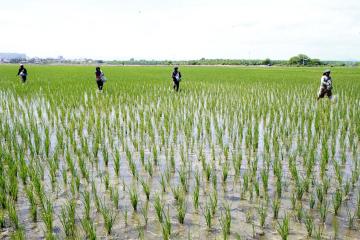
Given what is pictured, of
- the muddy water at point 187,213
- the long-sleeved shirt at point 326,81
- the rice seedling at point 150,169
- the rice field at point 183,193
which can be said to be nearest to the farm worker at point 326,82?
the long-sleeved shirt at point 326,81

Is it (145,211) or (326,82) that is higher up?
(326,82)

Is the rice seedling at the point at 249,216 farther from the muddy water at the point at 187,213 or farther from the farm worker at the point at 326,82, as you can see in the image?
the farm worker at the point at 326,82

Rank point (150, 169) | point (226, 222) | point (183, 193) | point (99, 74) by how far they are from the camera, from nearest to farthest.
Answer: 1. point (226, 222)
2. point (183, 193)
3. point (150, 169)
4. point (99, 74)

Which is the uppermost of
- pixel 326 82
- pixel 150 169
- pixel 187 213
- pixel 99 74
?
pixel 99 74

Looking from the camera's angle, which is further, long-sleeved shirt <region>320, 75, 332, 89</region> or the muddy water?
long-sleeved shirt <region>320, 75, 332, 89</region>

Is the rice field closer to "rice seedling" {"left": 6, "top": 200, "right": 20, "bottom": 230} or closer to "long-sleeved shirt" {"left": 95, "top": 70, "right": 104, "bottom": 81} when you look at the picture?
A: "rice seedling" {"left": 6, "top": 200, "right": 20, "bottom": 230}

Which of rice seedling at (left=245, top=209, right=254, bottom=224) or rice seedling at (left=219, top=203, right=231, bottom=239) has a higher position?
rice seedling at (left=219, top=203, right=231, bottom=239)

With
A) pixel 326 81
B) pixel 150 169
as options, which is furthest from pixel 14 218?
pixel 326 81

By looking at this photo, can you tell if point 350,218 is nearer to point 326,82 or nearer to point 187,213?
point 187,213

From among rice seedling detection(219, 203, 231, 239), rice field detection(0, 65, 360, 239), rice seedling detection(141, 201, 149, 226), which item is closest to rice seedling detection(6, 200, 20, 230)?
rice field detection(0, 65, 360, 239)

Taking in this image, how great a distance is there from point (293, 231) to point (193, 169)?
1.62m

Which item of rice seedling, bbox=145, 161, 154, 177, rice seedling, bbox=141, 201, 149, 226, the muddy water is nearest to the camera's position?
the muddy water

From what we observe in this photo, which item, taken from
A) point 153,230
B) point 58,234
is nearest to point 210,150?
point 153,230

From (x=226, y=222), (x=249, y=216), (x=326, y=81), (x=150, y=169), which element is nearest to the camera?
(x=226, y=222)
